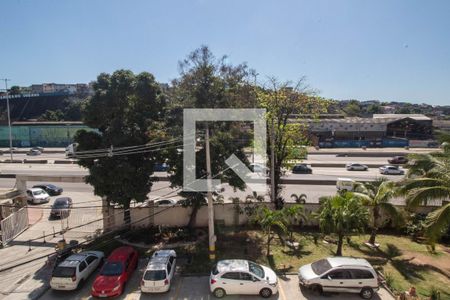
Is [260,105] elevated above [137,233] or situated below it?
above

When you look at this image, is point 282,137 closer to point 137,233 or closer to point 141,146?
point 141,146

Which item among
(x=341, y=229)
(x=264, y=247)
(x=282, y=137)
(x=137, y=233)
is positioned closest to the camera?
(x=341, y=229)

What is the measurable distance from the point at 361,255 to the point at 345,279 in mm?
4086

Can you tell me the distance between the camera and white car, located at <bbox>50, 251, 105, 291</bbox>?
13.6 meters

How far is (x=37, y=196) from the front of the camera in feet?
92.3

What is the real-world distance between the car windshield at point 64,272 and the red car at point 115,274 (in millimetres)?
1131

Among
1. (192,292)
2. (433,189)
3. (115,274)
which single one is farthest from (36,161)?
(433,189)

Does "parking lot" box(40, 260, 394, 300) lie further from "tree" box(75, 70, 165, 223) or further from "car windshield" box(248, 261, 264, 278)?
"tree" box(75, 70, 165, 223)

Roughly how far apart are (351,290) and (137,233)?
506 inches

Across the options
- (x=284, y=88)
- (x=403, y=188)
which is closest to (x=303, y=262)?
(x=403, y=188)

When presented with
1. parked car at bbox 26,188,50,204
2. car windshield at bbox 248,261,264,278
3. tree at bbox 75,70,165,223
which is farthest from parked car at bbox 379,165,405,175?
parked car at bbox 26,188,50,204

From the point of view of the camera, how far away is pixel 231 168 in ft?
60.5

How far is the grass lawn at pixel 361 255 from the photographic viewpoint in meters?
14.2

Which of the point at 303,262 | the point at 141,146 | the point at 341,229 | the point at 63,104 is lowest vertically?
the point at 303,262
